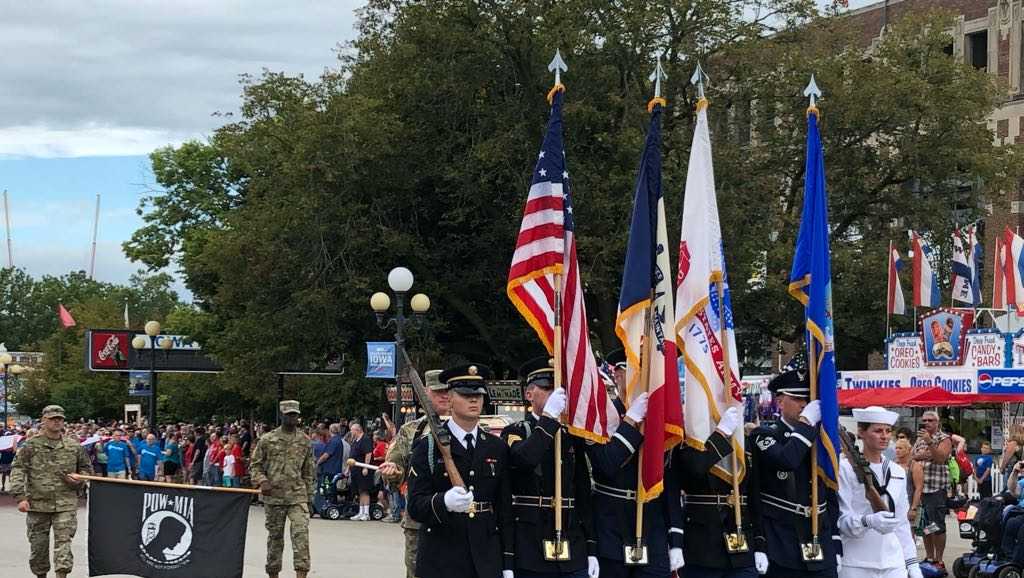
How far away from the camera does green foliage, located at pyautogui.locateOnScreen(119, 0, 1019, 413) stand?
120 feet

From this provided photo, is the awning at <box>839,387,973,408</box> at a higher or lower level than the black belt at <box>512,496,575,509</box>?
higher

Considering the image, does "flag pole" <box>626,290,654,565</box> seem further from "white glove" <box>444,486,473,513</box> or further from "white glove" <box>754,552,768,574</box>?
"white glove" <box>444,486,473,513</box>

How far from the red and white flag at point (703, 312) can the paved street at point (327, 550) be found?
8.12 meters

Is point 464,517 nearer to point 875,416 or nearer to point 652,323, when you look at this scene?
point 652,323

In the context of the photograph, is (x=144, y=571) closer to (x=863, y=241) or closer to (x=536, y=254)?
(x=536, y=254)

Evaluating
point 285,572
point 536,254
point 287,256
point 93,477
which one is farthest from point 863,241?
point 536,254

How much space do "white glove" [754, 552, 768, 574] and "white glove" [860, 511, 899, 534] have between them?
0.77 metres

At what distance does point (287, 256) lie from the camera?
1527 inches

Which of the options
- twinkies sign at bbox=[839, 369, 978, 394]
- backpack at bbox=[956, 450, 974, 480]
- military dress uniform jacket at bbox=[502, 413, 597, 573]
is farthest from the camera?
twinkies sign at bbox=[839, 369, 978, 394]

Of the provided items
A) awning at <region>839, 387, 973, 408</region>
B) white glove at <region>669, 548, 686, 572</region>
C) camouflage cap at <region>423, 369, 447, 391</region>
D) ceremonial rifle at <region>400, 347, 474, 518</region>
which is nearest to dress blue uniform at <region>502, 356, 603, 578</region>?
ceremonial rifle at <region>400, 347, 474, 518</region>

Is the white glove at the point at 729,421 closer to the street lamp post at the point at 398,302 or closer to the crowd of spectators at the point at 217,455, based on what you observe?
the street lamp post at the point at 398,302

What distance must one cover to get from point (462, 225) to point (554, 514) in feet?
105

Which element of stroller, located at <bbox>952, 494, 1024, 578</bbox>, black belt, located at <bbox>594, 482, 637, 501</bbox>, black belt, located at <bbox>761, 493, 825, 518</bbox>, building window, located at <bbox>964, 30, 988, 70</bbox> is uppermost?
building window, located at <bbox>964, 30, 988, 70</bbox>

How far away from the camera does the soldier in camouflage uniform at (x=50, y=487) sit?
15344 mm
